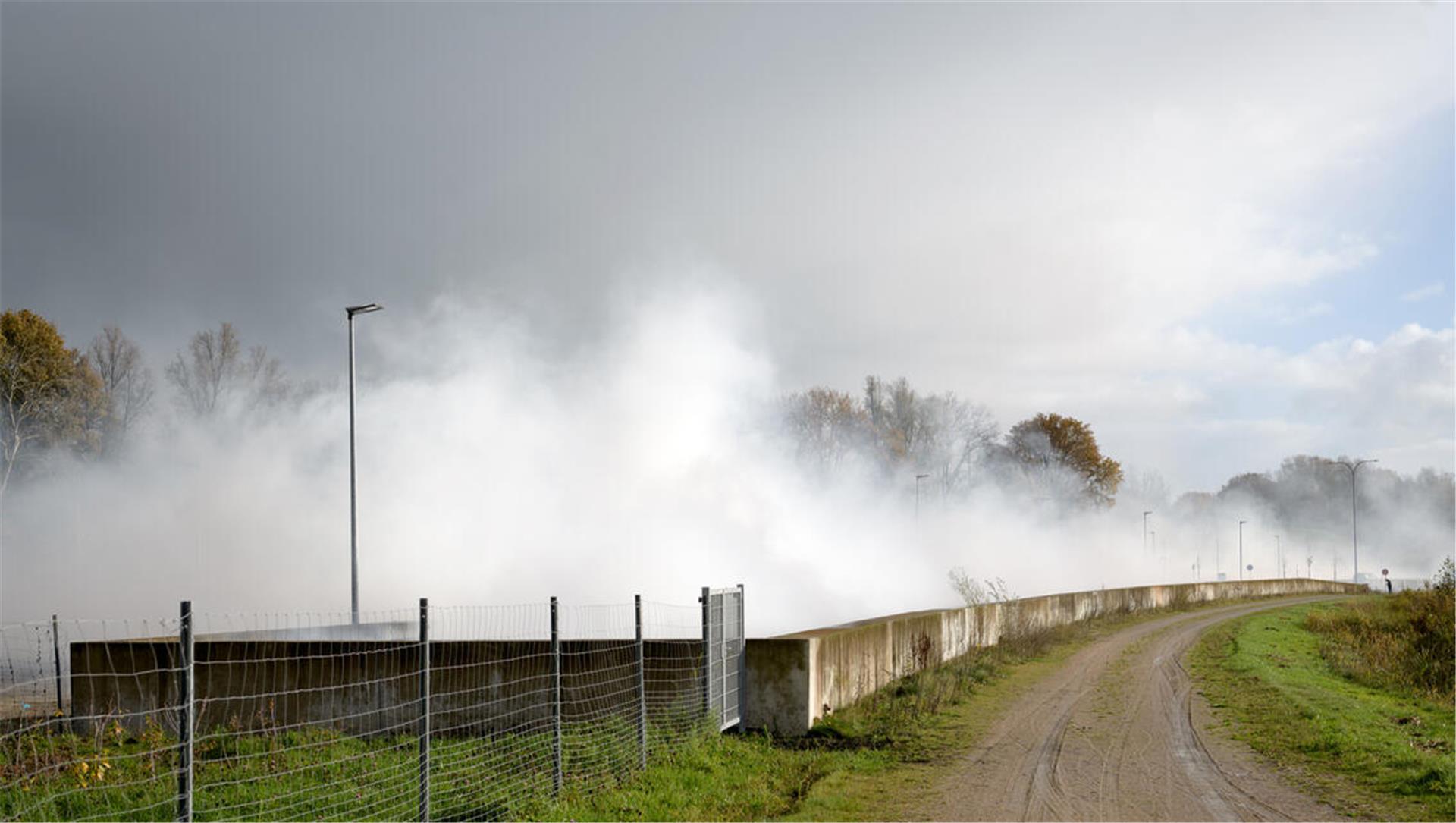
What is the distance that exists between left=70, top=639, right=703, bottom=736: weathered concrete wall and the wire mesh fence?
1.0 inches

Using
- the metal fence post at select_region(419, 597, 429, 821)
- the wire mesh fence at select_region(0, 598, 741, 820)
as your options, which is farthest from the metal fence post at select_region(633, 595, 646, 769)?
the metal fence post at select_region(419, 597, 429, 821)

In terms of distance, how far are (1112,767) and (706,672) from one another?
449cm

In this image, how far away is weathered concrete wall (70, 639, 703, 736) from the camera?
13445 millimetres

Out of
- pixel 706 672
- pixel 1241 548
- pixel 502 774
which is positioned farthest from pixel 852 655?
pixel 1241 548

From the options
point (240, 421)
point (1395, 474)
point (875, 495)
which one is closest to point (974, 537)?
point (875, 495)

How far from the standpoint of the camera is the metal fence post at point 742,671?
1406 cm

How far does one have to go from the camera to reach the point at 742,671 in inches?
558

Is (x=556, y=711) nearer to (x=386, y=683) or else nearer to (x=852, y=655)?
(x=386, y=683)

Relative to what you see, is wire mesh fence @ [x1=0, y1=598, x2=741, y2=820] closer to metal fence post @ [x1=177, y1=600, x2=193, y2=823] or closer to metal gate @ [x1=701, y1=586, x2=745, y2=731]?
metal gate @ [x1=701, y1=586, x2=745, y2=731]

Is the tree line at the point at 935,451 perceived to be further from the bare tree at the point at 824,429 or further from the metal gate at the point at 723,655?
the metal gate at the point at 723,655

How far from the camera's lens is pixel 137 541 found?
148 feet

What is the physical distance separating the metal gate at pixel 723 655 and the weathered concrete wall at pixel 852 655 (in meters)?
0.20

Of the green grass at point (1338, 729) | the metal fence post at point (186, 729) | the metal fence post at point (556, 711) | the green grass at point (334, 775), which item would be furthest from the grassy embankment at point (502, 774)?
the green grass at point (1338, 729)

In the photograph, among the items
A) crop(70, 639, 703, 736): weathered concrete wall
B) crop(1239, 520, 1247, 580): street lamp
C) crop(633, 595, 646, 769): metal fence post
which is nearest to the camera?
crop(633, 595, 646, 769): metal fence post
